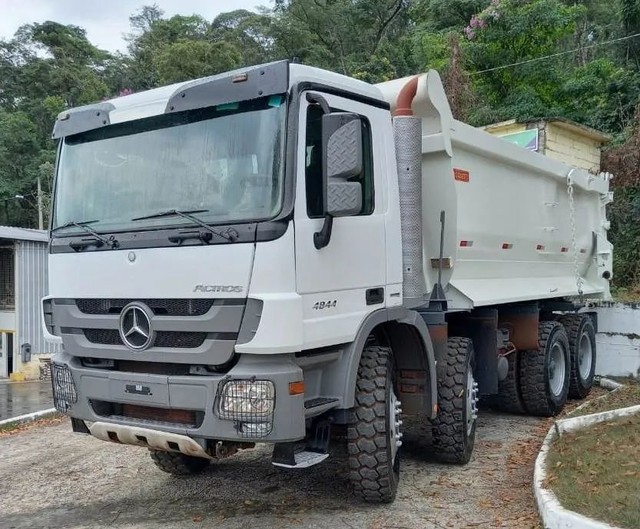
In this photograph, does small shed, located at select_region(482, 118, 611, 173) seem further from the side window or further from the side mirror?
the side mirror

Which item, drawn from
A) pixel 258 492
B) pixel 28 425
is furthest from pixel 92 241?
pixel 28 425

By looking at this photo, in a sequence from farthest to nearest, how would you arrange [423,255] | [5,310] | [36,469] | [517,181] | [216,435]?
1. [5,310]
2. [517,181]
3. [36,469]
4. [423,255]
5. [216,435]

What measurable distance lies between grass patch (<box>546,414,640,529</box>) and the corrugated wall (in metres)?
18.8

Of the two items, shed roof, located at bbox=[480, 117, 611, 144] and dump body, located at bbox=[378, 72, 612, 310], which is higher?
shed roof, located at bbox=[480, 117, 611, 144]

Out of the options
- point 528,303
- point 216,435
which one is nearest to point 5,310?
point 528,303

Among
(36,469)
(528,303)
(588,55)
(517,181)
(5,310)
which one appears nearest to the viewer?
(36,469)

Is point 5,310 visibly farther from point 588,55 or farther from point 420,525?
point 588,55

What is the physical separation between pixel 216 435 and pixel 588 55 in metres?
27.4

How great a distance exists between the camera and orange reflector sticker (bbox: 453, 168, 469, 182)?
19.0ft

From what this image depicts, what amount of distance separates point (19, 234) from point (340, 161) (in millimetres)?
19349

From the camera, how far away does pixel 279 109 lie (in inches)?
157

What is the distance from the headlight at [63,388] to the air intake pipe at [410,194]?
2406 mm

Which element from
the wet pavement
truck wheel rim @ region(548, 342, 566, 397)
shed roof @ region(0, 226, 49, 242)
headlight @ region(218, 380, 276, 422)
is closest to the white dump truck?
headlight @ region(218, 380, 276, 422)

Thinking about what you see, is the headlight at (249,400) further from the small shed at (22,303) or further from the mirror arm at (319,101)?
the small shed at (22,303)
